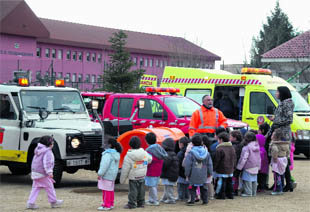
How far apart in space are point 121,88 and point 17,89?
2203cm

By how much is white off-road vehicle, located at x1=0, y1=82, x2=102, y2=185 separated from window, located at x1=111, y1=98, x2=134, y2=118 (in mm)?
2153

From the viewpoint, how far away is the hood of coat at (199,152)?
11745mm

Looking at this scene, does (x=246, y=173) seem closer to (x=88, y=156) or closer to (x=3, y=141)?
(x=88, y=156)

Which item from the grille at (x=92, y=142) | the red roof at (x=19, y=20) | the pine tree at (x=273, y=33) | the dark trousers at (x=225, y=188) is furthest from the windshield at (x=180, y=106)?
the red roof at (x=19, y=20)

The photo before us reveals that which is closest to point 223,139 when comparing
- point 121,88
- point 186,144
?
point 186,144

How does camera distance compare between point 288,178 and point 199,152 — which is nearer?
point 199,152

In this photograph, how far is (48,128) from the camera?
45.4 feet

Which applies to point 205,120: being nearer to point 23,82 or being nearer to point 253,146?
point 253,146

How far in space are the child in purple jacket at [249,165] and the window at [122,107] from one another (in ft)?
15.1

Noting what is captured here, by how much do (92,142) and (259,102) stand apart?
8.34m

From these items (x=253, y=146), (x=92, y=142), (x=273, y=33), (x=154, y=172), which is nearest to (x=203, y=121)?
(x=253, y=146)

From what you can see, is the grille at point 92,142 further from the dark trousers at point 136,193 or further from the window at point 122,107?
the window at point 122,107

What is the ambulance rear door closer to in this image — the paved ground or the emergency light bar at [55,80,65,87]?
the paved ground

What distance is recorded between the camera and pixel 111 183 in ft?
36.5
